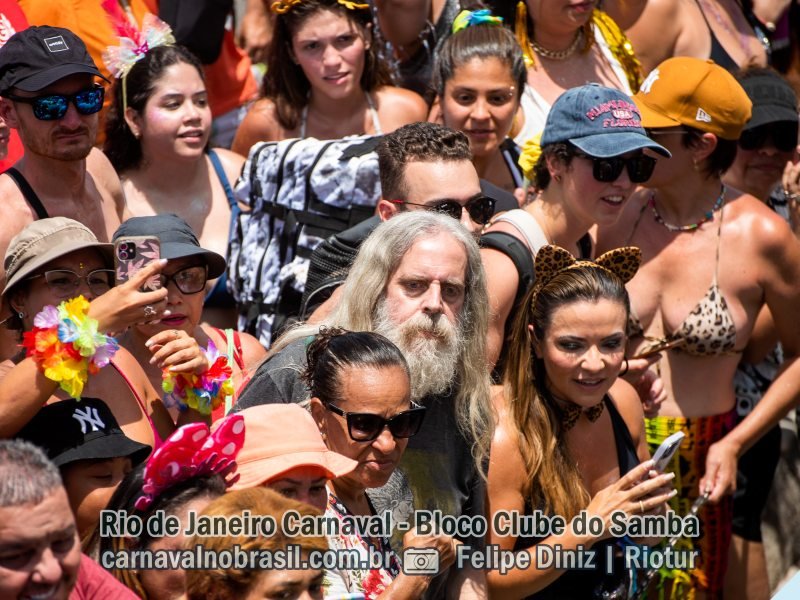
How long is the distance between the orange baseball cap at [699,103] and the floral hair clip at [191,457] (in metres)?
2.78

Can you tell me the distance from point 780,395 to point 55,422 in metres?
3.23

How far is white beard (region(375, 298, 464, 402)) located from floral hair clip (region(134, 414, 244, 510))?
2.85 ft

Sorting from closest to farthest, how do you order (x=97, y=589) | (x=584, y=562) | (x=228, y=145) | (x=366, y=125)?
(x=97, y=589), (x=584, y=562), (x=366, y=125), (x=228, y=145)

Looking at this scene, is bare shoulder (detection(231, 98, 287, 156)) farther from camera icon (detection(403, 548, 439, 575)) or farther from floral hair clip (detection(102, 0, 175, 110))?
camera icon (detection(403, 548, 439, 575))

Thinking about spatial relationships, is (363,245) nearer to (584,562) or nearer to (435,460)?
(435,460)

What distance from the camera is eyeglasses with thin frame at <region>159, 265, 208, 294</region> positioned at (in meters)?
4.23

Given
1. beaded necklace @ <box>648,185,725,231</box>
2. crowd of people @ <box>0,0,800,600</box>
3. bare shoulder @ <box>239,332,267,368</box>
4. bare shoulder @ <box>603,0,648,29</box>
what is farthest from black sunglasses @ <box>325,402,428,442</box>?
bare shoulder @ <box>603,0,648,29</box>

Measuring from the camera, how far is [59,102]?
453cm

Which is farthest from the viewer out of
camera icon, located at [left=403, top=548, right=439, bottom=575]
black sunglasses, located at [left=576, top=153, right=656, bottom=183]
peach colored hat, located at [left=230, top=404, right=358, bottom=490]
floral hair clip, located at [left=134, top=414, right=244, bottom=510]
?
black sunglasses, located at [left=576, top=153, right=656, bottom=183]

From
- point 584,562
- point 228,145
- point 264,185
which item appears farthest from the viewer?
point 228,145

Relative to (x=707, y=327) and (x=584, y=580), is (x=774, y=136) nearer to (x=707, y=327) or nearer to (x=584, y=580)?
(x=707, y=327)

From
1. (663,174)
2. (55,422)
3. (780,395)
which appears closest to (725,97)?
(663,174)

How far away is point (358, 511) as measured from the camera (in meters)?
3.61

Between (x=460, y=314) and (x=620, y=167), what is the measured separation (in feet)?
3.62
